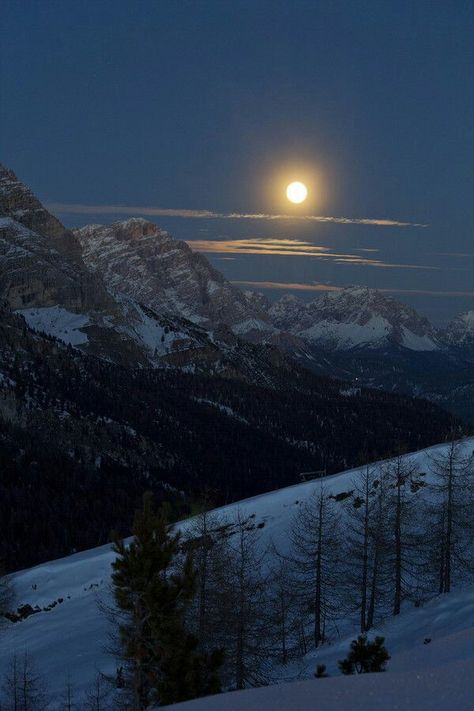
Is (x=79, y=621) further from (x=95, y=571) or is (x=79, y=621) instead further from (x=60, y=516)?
(x=60, y=516)

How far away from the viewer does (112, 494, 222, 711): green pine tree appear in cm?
2067

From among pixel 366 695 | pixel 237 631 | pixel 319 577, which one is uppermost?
→ pixel 319 577

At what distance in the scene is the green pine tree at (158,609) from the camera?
20.7 m

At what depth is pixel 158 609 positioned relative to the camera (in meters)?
21.1

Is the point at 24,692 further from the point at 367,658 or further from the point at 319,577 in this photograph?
the point at 367,658

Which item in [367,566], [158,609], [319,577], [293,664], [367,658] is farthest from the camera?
[319,577]

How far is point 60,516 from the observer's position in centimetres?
18650

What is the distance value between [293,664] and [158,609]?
1675 cm

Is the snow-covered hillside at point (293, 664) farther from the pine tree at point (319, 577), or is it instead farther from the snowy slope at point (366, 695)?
A: the pine tree at point (319, 577)

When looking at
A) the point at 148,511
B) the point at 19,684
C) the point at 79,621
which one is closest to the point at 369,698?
the point at 148,511

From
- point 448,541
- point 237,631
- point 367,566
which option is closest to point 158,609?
point 237,631

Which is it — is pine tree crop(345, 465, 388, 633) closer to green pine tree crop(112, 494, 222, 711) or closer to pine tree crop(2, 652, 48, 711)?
green pine tree crop(112, 494, 222, 711)

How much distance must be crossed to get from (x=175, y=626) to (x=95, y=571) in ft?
96.9

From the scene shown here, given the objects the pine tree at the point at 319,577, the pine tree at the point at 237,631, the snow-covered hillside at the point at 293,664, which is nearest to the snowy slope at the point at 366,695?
the snow-covered hillside at the point at 293,664
